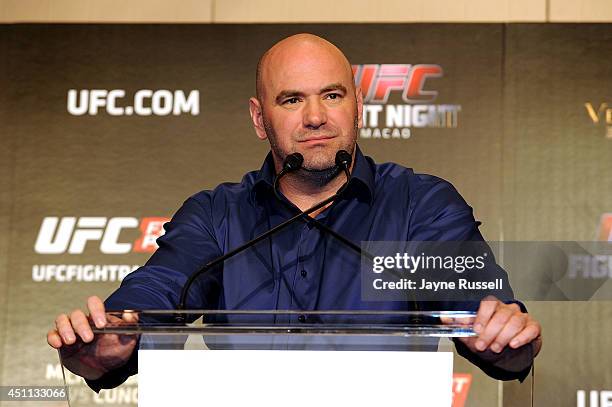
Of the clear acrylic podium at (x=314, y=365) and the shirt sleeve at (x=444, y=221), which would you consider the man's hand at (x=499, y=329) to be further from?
the shirt sleeve at (x=444, y=221)

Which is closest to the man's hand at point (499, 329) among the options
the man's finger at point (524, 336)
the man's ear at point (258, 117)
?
the man's finger at point (524, 336)

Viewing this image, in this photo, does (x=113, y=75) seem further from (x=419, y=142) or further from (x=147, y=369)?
(x=147, y=369)

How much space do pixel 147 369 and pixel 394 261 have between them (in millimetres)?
665

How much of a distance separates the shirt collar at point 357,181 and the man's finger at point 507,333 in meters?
0.82

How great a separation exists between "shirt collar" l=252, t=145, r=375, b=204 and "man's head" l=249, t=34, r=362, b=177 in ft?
0.18

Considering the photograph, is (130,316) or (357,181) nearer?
(130,316)

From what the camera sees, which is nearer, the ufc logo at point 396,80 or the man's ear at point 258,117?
the man's ear at point 258,117

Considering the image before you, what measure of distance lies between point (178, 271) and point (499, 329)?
83 cm

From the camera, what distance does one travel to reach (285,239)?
7.16 ft

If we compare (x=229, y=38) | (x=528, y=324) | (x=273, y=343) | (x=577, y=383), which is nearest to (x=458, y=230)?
(x=528, y=324)

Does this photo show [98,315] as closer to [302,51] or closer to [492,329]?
[492,329]

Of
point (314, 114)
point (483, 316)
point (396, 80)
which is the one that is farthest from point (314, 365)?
point (396, 80)

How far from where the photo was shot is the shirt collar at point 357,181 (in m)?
2.27

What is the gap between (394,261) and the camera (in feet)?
6.30
